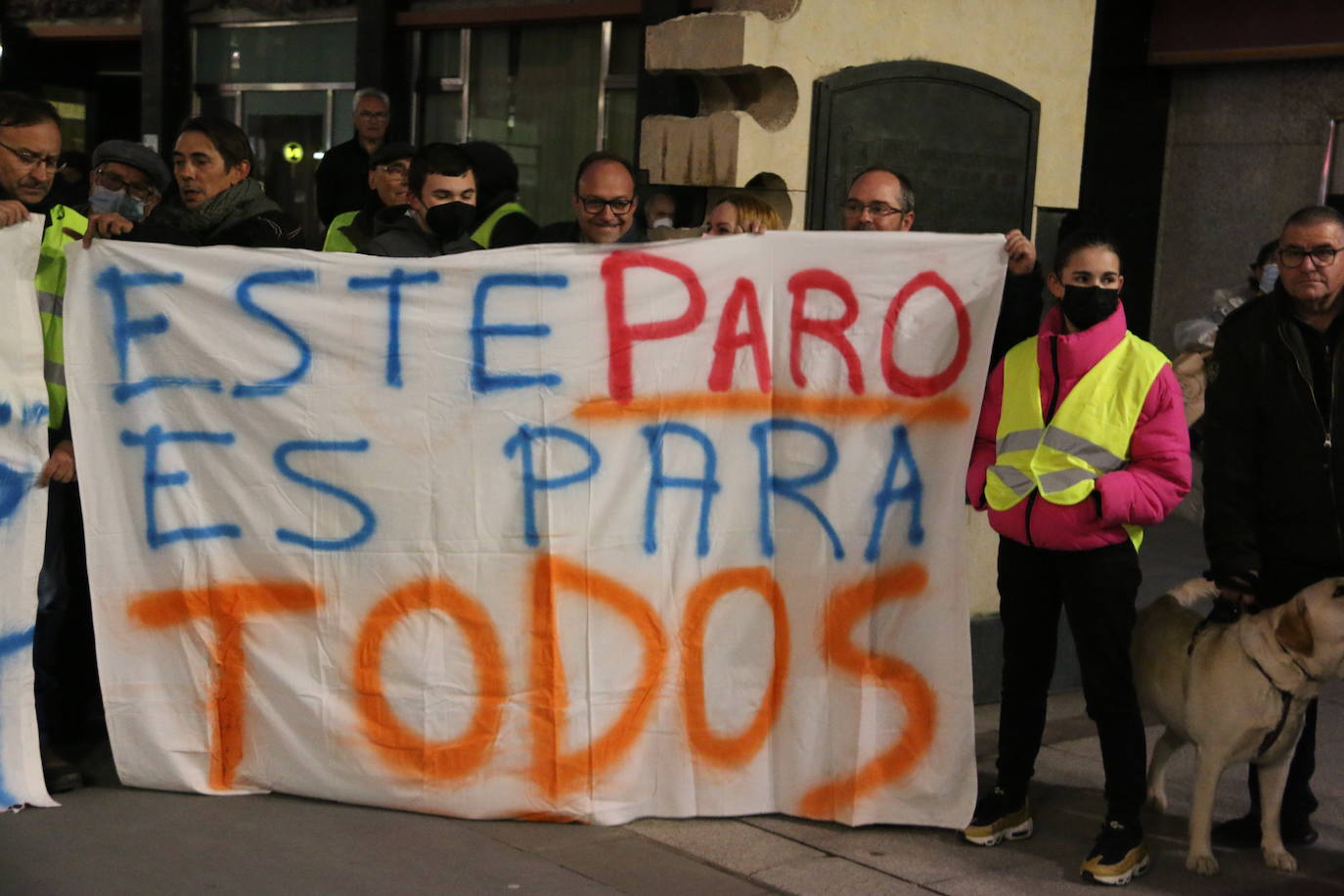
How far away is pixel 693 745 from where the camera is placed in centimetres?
477

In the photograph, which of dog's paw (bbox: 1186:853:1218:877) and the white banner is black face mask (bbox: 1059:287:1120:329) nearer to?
the white banner

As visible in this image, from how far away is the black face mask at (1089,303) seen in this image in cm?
439

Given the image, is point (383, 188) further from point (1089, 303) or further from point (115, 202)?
point (1089, 303)

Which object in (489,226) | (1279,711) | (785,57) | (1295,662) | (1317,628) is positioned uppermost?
(785,57)

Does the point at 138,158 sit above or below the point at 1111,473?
above

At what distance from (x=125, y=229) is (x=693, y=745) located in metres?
2.22

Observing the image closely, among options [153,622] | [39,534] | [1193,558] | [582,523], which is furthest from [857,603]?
[1193,558]

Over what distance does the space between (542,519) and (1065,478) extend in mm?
1433

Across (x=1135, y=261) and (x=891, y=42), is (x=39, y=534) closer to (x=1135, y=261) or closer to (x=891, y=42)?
(x=891, y=42)

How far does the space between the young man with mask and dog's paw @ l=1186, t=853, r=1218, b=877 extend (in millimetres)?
2732

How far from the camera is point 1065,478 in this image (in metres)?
4.38

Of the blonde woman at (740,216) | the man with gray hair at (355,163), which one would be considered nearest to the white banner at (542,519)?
the blonde woman at (740,216)

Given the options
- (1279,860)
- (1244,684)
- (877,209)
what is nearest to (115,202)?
(877,209)

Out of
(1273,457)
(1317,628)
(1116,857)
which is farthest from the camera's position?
(1273,457)
